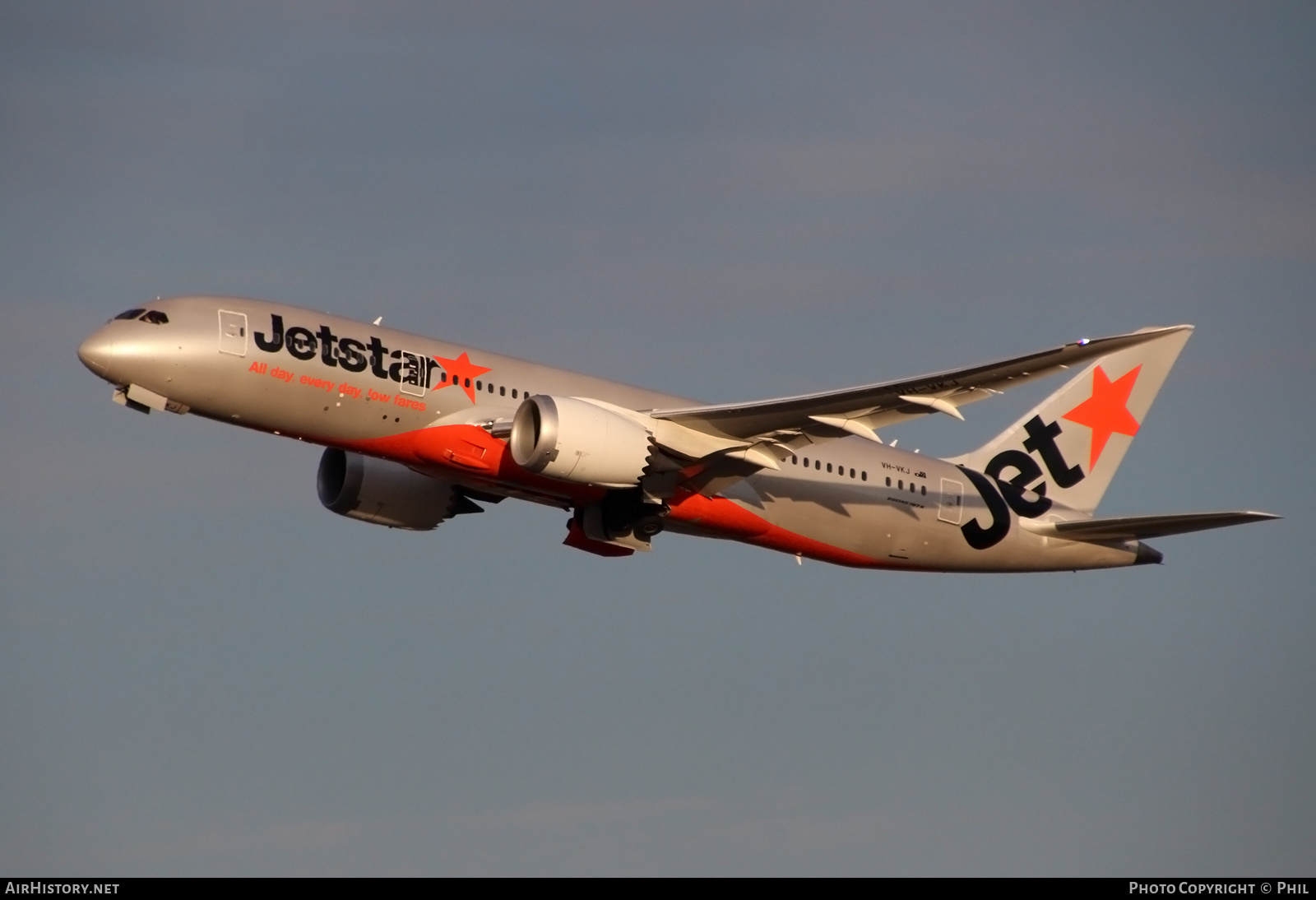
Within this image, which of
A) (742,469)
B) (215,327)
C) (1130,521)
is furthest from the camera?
(1130,521)

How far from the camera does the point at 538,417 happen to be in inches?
1602

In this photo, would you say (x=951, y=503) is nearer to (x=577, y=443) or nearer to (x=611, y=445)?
(x=611, y=445)

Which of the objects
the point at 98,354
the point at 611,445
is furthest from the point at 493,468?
the point at 98,354

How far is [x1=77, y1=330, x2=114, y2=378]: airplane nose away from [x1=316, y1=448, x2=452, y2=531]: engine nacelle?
30.4ft

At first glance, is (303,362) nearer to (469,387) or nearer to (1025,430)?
(469,387)

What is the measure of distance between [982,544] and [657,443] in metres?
11.4

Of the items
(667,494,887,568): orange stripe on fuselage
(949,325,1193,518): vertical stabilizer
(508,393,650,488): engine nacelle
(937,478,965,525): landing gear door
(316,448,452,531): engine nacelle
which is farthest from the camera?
(949,325,1193,518): vertical stabilizer

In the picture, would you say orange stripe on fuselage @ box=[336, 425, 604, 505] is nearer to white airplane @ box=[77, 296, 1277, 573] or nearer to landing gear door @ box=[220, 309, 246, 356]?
white airplane @ box=[77, 296, 1277, 573]

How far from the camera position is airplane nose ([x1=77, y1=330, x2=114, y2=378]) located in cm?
3972

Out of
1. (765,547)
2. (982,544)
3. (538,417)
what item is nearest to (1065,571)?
(982,544)

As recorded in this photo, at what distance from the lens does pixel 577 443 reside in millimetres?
40688

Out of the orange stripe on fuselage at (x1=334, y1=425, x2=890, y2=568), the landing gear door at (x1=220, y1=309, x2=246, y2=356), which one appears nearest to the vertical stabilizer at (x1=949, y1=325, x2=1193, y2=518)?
the orange stripe on fuselage at (x1=334, y1=425, x2=890, y2=568)

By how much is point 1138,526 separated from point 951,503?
16.4ft

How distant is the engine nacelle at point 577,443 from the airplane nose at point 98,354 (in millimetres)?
9172
